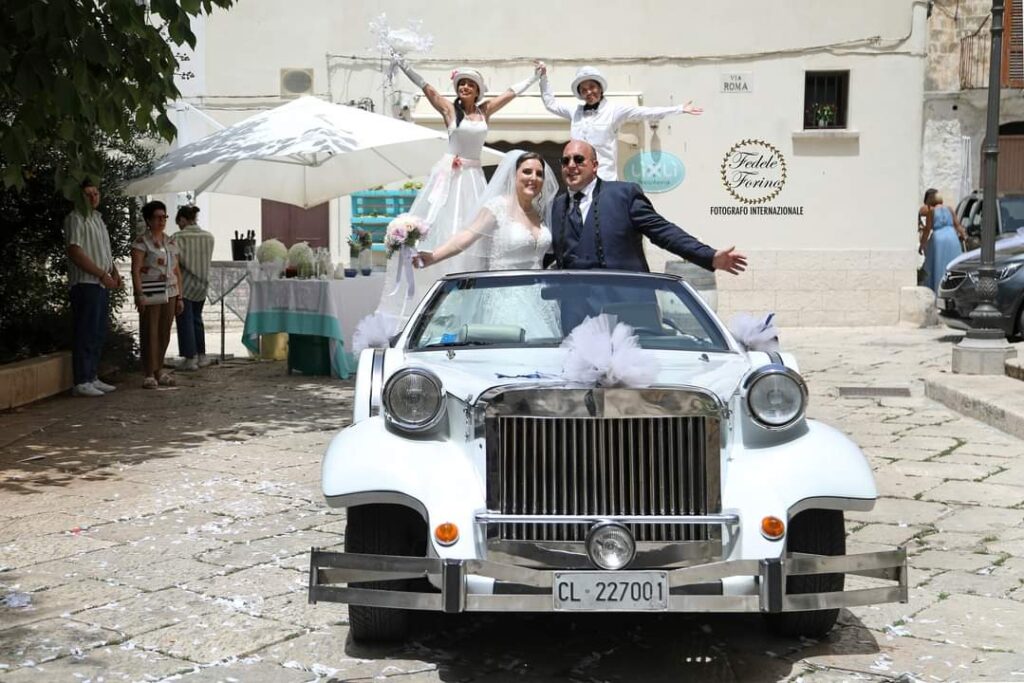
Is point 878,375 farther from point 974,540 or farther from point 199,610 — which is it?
point 199,610

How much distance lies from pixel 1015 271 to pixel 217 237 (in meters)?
11.0

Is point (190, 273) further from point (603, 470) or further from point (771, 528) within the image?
point (771, 528)

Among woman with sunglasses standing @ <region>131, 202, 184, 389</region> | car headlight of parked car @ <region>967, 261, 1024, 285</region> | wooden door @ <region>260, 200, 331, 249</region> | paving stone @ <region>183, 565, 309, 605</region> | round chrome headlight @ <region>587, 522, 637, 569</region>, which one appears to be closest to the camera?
round chrome headlight @ <region>587, 522, 637, 569</region>

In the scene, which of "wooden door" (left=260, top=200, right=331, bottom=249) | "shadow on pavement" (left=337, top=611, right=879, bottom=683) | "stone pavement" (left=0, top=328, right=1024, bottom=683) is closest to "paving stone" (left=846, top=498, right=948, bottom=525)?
"stone pavement" (left=0, top=328, right=1024, bottom=683)

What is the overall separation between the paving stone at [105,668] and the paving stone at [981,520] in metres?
3.85

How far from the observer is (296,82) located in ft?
63.2

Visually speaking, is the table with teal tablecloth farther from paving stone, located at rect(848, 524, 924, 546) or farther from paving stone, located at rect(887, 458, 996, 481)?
paving stone, located at rect(848, 524, 924, 546)

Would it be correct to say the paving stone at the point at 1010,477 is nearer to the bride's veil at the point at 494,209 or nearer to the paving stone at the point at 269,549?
the bride's veil at the point at 494,209

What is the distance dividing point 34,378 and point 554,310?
712 centimetres

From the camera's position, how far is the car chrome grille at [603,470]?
415cm

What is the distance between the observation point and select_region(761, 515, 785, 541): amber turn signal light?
4.14 metres

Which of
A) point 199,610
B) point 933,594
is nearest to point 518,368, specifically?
point 199,610

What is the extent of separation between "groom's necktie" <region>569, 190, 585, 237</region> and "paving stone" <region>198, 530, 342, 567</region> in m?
1.88

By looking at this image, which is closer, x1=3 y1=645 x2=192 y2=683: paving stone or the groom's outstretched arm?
x1=3 y1=645 x2=192 y2=683: paving stone
